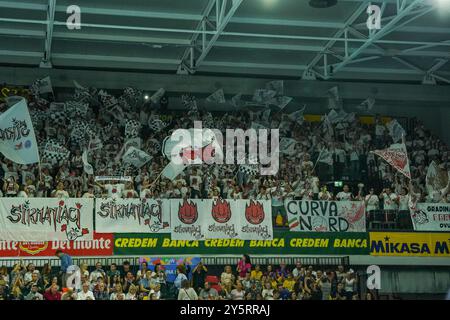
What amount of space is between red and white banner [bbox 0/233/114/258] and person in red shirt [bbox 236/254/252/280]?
396cm

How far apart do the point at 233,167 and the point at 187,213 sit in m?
3.48

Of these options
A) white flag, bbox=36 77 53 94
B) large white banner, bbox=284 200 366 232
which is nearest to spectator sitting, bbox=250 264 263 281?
large white banner, bbox=284 200 366 232

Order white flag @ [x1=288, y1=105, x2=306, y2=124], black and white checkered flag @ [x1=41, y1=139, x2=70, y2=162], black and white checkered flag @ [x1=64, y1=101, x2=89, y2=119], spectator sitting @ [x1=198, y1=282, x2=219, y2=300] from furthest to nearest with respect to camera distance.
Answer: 1. white flag @ [x1=288, y1=105, x2=306, y2=124]
2. black and white checkered flag @ [x1=64, y1=101, x2=89, y2=119]
3. black and white checkered flag @ [x1=41, y1=139, x2=70, y2=162]
4. spectator sitting @ [x1=198, y1=282, x2=219, y2=300]

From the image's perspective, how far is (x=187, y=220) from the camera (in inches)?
842

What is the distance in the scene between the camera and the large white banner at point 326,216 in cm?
2230

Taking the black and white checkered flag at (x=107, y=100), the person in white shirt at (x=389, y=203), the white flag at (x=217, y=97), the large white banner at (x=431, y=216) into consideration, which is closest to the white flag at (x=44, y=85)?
the black and white checkered flag at (x=107, y=100)

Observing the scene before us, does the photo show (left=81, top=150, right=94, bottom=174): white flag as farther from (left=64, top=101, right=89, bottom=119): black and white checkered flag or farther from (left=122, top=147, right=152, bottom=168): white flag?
(left=64, top=101, right=89, bottom=119): black and white checkered flag

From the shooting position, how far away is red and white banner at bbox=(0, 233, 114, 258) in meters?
20.0

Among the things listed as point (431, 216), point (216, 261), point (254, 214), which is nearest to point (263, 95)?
point (254, 214)

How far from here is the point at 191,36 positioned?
84.6ft

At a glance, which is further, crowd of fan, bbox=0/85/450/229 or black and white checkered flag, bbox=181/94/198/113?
black and white checkered flag, bbox=181/94/198/113
